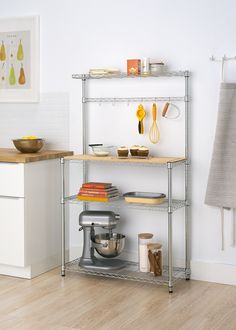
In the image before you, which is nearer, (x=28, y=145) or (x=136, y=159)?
(x=136, y=159)

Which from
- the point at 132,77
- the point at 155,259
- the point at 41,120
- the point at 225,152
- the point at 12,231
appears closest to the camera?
the point at 225,152

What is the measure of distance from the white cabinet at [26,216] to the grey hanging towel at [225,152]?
→ 4.08 feet

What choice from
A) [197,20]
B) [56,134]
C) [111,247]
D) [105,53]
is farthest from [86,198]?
[197,20]

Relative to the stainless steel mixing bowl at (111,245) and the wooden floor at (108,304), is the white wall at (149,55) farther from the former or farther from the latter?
the wooden floor at (108,304)

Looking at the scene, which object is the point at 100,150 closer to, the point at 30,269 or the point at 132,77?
the point at 132,77

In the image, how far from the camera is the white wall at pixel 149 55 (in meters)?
4.26

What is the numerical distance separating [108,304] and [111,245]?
0.60m

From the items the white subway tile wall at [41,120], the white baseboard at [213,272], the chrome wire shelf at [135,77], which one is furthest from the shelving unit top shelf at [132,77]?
the white baseboard at [213,272]

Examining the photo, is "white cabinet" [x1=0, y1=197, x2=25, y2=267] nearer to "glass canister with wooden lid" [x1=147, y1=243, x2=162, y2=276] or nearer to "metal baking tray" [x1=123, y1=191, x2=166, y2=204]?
"metal baking tray" [x1=123, y1=191, x2=166, y2=204]

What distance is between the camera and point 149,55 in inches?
175

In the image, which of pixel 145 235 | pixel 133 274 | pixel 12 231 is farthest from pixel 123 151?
pixel 12 231

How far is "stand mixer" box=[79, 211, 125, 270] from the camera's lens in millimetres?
4398

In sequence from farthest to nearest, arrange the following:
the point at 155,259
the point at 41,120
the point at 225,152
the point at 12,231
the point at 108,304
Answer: the point at 41,120 → the point at 12,231 → the point at 155,259 → the point at 225,152 → the point at 108,304

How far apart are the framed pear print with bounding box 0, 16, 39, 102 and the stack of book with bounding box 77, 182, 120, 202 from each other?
0.97 meters
